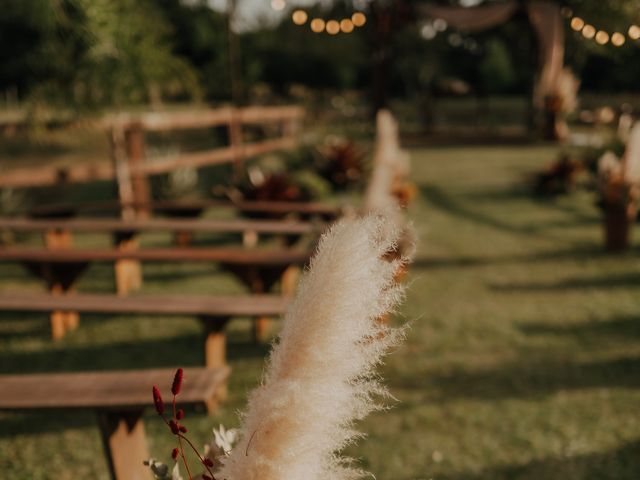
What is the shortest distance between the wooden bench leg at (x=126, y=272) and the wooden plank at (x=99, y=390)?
299 centimetres

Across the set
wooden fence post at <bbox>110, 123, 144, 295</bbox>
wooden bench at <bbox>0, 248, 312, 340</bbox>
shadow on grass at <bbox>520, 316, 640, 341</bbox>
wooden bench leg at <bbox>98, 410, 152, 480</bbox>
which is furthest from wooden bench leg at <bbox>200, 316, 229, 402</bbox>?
wooden fence post at <bbox>110, 123, 144, 295</bbox>

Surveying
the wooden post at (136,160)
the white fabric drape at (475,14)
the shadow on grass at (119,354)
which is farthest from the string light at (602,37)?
the white fabric drape at (475,14)

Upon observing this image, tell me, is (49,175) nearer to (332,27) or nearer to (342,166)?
(332,27)

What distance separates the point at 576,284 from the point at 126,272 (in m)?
4.27

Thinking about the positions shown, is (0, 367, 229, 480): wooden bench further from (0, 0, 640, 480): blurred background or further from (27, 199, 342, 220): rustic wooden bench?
(27, 199, 342, 220): rustic wooden bench

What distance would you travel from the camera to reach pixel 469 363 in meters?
3.99

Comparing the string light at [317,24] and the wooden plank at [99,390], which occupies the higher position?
the string light at [317,24]

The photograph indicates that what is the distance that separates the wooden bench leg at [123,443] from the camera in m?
2.23

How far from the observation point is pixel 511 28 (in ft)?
89.0

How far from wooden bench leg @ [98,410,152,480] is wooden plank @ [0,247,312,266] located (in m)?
1.90

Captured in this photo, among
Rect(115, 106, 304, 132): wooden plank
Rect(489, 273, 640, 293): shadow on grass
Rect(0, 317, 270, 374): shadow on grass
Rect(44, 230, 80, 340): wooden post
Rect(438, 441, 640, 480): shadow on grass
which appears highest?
Rect(115, 106, 304, 132): wooden plank

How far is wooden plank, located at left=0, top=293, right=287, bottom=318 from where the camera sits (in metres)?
3.39

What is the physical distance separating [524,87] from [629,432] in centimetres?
2763

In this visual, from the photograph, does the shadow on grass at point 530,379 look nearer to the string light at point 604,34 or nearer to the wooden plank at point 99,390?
the wooden plank at point 99,390
